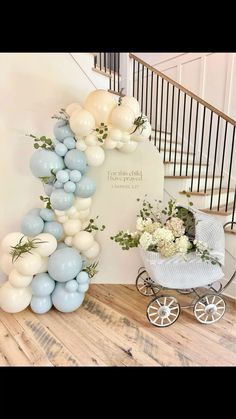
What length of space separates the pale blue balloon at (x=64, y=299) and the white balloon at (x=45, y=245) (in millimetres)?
328

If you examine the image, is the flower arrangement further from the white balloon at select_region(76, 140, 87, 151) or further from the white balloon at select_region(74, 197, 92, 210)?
the white balloon at select_region(76, 140, 87, 151)

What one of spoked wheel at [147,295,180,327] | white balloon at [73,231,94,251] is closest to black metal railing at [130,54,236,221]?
spoked wheel at [147,295,180,327]

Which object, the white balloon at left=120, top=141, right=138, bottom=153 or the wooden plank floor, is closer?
the wooden plank floor

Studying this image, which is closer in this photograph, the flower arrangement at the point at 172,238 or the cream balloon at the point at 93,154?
the flower arrangement at the point at 172,238

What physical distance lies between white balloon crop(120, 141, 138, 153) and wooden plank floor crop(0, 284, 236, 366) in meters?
1.52

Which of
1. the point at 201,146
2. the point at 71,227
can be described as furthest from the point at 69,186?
the point at 201,146

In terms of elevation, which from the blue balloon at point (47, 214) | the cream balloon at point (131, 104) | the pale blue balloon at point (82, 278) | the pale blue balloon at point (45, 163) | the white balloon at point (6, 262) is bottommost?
the pale blue balloon at point (82, 278)

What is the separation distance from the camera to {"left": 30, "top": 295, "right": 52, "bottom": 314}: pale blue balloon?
2.23 metres

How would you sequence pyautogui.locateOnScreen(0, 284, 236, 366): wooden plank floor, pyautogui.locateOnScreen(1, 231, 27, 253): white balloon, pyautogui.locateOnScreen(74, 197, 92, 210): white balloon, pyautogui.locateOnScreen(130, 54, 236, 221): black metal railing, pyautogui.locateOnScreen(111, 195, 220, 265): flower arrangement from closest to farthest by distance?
pyautogui.locateOnScreen(0, 284, 236, 366): wooden plank floor
pyautogui.locateOnScreen(111, 195, 220, 265): flower arrangement
pyautogui.locateOnScreen(1, 231, 27, 253): white balloon
pyautogui.locateOnScreen(74, 197, 92, 210): white balloon
pyautogui.locateOnScreen(130, 54, 236, 221): black metal railing

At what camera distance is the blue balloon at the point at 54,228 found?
228 cm

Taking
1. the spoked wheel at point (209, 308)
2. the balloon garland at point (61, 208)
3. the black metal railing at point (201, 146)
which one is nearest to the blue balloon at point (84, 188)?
the balloon garland at point (61, 208)

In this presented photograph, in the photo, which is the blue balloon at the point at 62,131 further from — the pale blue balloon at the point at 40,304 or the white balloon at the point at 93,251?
the pale blue balloon at the point at 40,304

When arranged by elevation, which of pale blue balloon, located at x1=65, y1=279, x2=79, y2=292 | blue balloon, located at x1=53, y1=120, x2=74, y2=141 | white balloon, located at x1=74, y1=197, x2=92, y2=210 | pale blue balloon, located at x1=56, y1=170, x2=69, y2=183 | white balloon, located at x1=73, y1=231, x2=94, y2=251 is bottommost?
pale blue balloon, located at x1=65, y1=279, x2=79, y2=292
